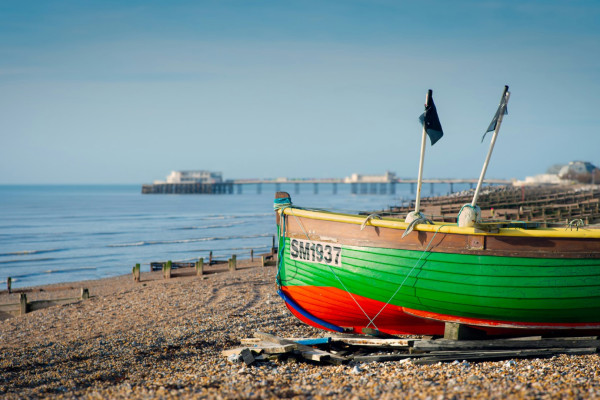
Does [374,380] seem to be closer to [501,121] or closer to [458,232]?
[458,232]

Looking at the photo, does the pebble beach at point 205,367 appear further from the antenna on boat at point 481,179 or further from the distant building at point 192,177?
the distant building at point 192,177

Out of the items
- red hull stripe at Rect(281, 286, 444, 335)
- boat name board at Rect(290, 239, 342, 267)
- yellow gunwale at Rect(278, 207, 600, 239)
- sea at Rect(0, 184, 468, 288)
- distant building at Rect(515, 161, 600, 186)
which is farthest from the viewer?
distant building at Rect(515, 161, 600, 186)

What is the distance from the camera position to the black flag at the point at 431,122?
8.09 meters

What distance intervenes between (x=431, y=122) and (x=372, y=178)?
140 metres

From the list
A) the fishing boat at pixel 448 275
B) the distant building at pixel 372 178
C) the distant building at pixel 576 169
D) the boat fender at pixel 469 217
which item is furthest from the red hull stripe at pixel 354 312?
the distant building at pixel 372 178

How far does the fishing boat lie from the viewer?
7109 mm

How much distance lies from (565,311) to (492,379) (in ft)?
7.11

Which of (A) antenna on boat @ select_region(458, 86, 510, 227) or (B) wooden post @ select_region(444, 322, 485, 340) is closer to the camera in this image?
(A) antenna on boat @ select_region(458, 86, 510, 227)

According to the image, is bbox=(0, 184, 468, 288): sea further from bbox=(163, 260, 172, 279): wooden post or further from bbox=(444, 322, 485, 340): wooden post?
bbox=(444, 322, 485, 340): wooden post

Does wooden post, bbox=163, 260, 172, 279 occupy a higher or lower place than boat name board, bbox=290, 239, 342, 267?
lower

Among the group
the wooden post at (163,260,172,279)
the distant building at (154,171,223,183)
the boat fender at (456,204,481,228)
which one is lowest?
the wooden post at (163,260,172,279)

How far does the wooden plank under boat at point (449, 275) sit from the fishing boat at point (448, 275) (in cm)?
1

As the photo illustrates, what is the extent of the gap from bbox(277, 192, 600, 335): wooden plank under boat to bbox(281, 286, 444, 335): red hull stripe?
0.02 meters

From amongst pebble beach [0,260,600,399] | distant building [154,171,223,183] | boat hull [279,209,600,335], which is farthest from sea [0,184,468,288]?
distant building [154,171,223,183]
